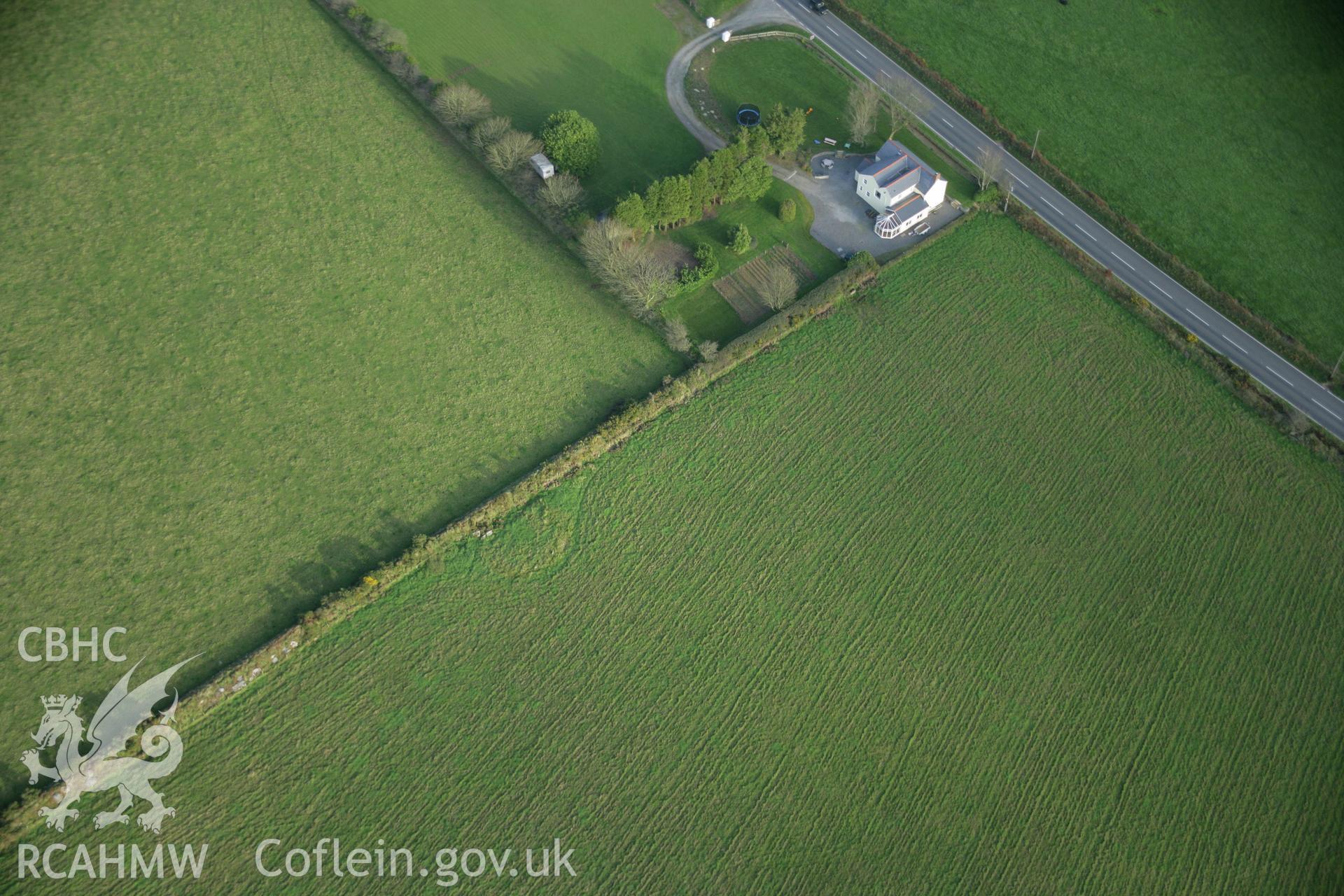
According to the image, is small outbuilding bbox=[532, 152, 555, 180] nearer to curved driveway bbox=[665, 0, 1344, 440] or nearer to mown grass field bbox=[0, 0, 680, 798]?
mown grass field bbox=[0, 0, 680, 798]

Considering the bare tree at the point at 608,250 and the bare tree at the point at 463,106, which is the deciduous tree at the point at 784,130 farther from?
the bare tree at the point at 463,106

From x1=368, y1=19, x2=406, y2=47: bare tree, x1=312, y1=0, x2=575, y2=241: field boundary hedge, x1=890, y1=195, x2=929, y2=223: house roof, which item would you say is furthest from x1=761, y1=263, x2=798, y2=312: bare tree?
x1=368, y1=19, x2=406, y2=47: bare tree

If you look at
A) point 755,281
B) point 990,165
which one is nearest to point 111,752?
point 755,281

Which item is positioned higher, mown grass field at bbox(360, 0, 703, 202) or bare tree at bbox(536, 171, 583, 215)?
mown grass field at bbox(360, 0, 703, 202)

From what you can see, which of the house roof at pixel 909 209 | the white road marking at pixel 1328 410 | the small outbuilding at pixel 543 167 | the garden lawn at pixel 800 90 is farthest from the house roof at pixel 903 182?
the white road marking at pixel 1328 410

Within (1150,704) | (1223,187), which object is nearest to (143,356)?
(1150,704)
